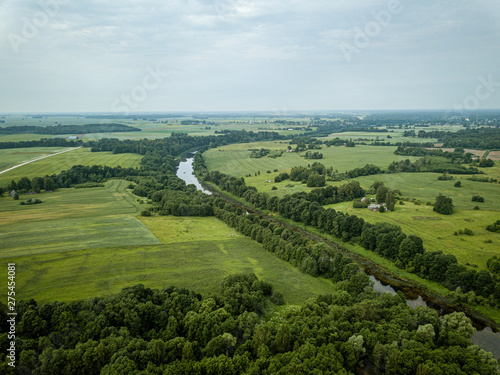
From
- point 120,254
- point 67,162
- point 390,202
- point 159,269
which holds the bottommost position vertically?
point 159,269

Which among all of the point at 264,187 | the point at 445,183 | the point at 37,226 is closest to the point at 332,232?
the point at 264,187

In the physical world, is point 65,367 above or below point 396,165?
below

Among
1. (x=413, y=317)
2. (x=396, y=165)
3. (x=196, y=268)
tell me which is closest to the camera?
(x=413, y=317)

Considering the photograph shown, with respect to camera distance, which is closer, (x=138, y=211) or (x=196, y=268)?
(x=196, y=268)

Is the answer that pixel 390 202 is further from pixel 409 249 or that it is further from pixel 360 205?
pixel 409 249

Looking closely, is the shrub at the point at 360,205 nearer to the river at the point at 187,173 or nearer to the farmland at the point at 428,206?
the farmland at the point at 428,206

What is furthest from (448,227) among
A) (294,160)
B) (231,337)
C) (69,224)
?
(294,160)

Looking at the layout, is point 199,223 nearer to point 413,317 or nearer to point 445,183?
point 413,317
